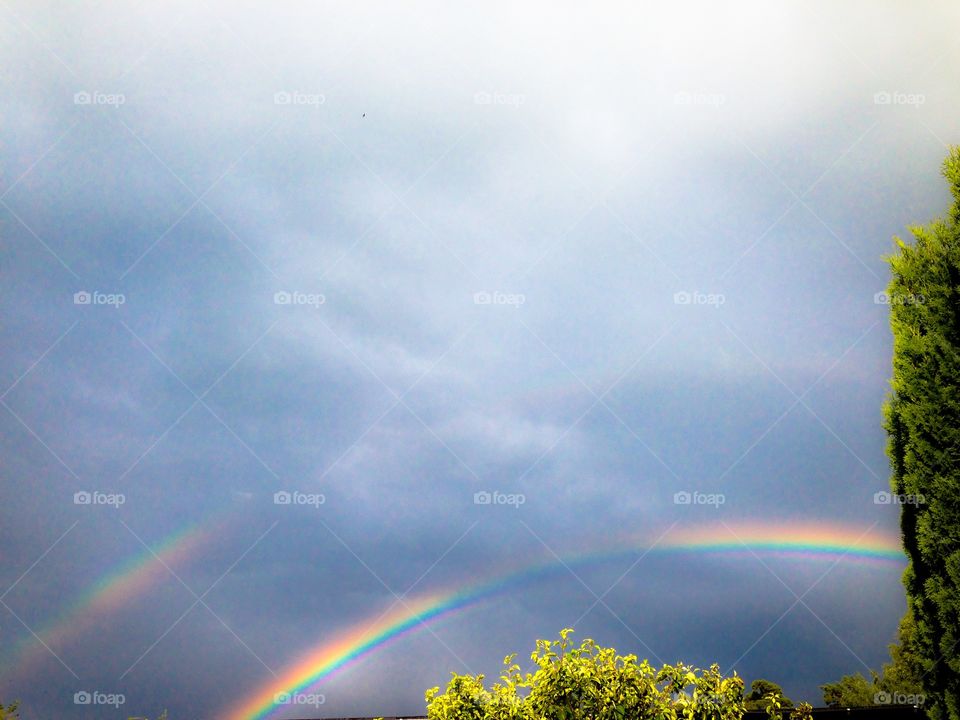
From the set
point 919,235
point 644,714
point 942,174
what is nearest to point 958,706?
point 644,714

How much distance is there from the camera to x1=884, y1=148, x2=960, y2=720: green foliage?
25.2 feet

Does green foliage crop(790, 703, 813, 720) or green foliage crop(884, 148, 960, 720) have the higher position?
green foliage crop(884, 148, 960, 720)

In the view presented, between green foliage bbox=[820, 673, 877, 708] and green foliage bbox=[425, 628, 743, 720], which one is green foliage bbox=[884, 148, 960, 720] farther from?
green foliage bbox=[820, 673, 877, 708]

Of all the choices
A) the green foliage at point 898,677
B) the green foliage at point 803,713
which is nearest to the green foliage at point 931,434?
Result: the green foliage at point 803,713

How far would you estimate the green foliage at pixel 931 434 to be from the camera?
303 inches

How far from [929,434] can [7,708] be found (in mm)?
11363

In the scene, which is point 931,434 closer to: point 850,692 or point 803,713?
point 803,713

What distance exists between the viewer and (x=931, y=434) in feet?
26.1

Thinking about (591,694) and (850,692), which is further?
(850,692)

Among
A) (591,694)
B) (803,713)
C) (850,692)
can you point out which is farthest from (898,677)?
(591,694)

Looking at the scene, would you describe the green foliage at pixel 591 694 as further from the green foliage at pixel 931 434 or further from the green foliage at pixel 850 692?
the green foliage at pixel 850 692

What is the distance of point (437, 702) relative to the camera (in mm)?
6223

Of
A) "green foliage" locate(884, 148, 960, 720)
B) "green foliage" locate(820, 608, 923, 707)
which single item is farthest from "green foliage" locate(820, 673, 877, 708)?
"green foliage" locate(884, 148, 960, 720)

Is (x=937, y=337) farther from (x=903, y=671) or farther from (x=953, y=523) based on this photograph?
(x=903, y=671)
